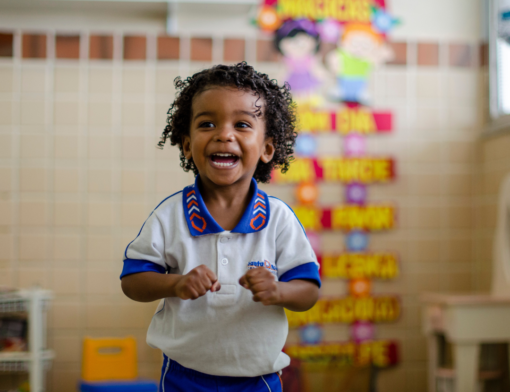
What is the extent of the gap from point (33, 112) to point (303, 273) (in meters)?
2.08

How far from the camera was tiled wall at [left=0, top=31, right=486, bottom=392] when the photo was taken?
8.20 ft

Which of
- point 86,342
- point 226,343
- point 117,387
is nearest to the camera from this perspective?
point 226,343

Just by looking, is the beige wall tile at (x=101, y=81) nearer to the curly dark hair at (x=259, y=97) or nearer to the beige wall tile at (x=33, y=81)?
the beige wall tile at (x=33, y=81)

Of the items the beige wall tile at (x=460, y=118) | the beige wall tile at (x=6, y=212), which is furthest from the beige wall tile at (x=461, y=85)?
the beige wall tile at (x=6, y=212)

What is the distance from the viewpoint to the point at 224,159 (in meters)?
0.88

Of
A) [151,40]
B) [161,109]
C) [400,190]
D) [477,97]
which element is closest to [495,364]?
[400,190]

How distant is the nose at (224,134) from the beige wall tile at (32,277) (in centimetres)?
194

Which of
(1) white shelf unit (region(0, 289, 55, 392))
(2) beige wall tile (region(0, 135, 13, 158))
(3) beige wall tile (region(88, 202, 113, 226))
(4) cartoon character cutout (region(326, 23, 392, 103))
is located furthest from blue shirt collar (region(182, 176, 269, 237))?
(2) beige wall tile (region(0, 135, 13, 158))

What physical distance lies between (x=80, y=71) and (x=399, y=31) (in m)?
1.56

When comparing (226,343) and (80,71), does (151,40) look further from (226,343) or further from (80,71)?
(226,343)

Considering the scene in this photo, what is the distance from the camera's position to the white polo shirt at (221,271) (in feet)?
2.73

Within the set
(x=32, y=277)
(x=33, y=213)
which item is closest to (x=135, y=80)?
(x=33, y=213)

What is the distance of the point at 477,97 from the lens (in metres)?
2.67

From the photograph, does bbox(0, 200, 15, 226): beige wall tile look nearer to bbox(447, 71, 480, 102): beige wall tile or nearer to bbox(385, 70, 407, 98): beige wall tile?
bbox(385, 70, 407, 98): beige wall tile
